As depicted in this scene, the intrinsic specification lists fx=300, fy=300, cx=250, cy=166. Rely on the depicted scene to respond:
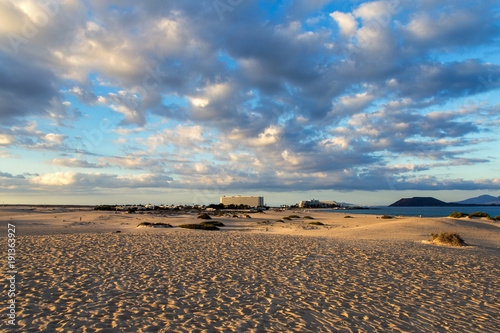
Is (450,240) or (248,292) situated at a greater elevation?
(248,292)

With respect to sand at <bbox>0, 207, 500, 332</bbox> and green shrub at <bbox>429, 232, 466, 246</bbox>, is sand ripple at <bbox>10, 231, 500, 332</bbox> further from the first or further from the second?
green shrub at <bbox>429, 232, 466, 246</bbox>

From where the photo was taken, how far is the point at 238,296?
28.8 ft

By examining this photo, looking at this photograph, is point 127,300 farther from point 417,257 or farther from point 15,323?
point 417,257

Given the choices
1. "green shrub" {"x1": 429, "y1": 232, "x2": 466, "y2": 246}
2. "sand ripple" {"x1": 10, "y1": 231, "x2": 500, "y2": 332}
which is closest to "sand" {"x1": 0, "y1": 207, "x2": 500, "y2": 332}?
"sand ripple" {"x1": 10, "y1": 231, "x2": 500, "y2": 332}

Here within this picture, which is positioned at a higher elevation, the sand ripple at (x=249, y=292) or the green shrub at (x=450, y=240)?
the sand ripple at (x=249, y=292)

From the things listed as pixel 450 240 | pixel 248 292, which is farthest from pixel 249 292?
pixel 450 240

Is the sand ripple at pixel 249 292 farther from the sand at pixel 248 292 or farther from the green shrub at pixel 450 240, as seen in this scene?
the green shrub at pixel 450 240

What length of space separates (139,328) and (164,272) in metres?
5.15

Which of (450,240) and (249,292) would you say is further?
(450,240)

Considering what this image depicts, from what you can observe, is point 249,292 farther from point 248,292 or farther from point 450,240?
point 450,240

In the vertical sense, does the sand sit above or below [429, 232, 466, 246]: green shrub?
above

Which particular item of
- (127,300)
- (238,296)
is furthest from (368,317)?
(127,300)

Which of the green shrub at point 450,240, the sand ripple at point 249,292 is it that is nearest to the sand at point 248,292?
the sand ripple at point 249,292

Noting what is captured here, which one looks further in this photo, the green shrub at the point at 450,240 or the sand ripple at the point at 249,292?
the green shrub at the point at 450,240
